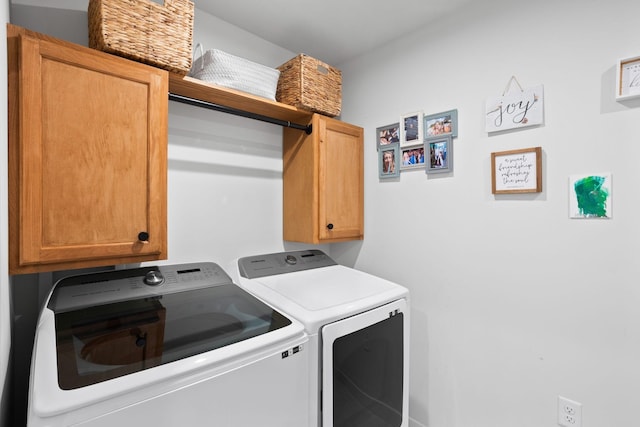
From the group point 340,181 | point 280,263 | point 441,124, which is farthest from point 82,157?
point 441,124

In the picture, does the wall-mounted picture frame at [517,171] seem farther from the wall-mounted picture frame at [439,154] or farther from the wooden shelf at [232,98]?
the wooden shelf at [232,98]

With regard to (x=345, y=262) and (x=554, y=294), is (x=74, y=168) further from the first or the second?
(x=554, y=294)

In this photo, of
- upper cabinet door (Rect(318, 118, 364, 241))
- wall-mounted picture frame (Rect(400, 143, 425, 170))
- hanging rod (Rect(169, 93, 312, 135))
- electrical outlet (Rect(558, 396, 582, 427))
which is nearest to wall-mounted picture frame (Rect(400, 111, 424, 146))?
wall-mounted picture frame (Rect(400, 143, 425, 170))

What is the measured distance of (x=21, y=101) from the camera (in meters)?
Result: 0.99

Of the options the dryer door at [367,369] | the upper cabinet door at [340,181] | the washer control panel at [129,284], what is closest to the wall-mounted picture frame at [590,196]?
the dryer door at [367,369]

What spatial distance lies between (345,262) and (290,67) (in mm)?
1427

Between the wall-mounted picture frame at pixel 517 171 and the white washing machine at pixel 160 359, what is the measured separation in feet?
4.04

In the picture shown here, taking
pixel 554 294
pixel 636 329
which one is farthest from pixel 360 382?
pixel 636 329

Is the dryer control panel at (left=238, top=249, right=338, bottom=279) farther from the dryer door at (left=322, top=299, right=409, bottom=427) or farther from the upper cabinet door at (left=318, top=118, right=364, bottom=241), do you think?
the dryer door at (left=322, top=299, right=409, bottom=427)

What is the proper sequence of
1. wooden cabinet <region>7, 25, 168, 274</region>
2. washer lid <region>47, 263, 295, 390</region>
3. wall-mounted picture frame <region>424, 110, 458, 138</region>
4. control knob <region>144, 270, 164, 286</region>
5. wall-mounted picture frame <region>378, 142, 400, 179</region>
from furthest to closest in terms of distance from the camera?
wall-mounted picture frame <region>378, 142, 400, 179</region>, wall-mounted picture frame <region>424, 110, 458, 138</region>, control knob <region>144, 270, 164, 286</region>, wooden cabinet <region>7, 25, 168, 274</region>, washer lid <region>47, 263, 295, 390</region>

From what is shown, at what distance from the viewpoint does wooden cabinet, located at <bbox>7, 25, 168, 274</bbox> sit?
1.00 m

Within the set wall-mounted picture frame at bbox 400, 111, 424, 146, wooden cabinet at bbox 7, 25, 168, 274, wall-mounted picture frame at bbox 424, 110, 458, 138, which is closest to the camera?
wooden cabinet at bbox 7, 25, 168, 274

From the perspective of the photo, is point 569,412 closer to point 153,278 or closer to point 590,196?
point 590,196

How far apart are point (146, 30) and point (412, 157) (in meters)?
1.52
